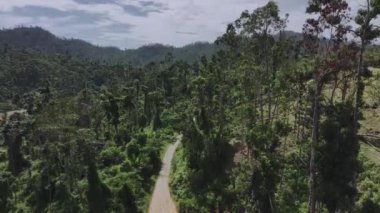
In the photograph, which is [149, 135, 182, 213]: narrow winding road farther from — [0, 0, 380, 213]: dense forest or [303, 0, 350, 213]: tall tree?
[303, 0, 350, 213]: tall tree

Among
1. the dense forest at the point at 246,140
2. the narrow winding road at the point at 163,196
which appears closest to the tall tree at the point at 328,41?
the dense forest at the point at 246,140

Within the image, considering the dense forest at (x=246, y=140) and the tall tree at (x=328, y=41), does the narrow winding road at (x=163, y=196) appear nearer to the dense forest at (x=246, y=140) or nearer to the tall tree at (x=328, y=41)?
the dense forest at (x=246, y=140)

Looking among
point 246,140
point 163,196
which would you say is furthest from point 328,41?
point 163,196

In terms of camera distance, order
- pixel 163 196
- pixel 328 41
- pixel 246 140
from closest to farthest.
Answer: pixel 328 41 < pixel 246 140 < pixel 163 196

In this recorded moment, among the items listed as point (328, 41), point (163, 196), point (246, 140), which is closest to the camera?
point (328, 41)

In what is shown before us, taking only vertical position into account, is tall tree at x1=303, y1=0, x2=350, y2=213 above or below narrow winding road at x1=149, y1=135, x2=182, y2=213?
above

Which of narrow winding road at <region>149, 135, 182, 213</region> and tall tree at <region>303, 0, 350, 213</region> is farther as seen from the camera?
narrow winding road at <region>149, 135, 182, 213</region>

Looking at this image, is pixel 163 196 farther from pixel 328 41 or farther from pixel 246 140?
pixel 328 41

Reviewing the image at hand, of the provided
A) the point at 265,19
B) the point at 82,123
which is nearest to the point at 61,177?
the point at 82,123

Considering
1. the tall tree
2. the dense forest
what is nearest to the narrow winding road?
the dense forest
